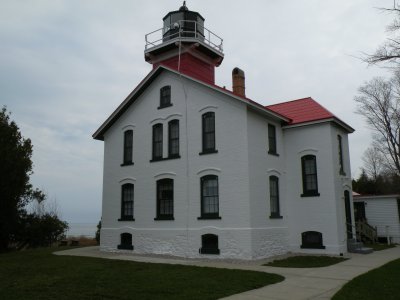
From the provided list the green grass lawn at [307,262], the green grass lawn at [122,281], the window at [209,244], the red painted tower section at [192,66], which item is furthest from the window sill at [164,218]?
the red painted tower section at [192,66]

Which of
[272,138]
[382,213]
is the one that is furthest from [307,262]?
[382,213]

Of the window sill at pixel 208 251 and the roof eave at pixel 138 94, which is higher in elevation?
the roof eave at pixel 138 94

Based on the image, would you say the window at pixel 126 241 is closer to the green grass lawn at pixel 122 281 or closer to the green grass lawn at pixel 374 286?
the green grass lawn at pixel 122 281

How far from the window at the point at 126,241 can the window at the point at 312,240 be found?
25.9ft

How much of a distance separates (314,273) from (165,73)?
37.8 ft

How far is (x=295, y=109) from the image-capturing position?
19953 mm

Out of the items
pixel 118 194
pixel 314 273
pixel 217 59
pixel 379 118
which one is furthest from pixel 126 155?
pixel 379 118

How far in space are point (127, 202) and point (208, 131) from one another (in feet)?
18.6

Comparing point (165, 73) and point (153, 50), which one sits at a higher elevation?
point (153, 50)

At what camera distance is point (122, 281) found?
1038 centimetres

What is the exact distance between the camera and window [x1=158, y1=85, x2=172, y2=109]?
62.5 feet

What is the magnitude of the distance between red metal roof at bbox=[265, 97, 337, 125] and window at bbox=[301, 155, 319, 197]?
1768mm

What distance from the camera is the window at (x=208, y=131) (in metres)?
17.3

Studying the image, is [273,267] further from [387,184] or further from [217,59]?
[387,184]
